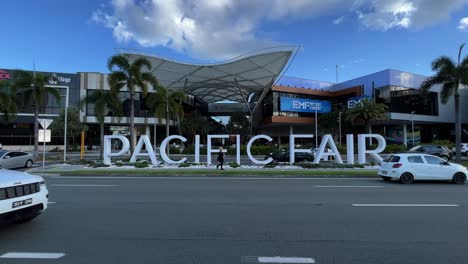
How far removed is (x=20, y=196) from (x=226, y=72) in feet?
174

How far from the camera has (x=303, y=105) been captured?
65125 millimetres

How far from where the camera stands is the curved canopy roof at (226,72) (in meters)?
49.5

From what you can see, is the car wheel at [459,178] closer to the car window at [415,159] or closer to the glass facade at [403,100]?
the car window at [415,159]

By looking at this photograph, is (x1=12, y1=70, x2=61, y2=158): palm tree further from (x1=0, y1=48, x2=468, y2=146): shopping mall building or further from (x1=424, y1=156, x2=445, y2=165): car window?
(x1=424, y1=156, x2=445, y2=165): car window

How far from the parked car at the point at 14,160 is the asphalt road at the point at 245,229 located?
14988mm

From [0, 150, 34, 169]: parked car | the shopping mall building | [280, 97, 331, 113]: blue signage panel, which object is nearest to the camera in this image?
[0, 150, 34, 169]: parked car

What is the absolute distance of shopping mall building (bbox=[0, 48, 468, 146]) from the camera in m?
55.7

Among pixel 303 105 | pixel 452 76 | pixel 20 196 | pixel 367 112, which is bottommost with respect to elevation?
pixel 20 196

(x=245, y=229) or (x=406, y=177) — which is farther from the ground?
(x=406, y=177)

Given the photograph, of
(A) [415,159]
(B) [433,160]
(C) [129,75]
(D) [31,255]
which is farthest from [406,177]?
(C) [129,75]

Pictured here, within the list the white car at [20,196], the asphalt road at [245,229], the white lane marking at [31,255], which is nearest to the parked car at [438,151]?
the asphalt road at [245,229]

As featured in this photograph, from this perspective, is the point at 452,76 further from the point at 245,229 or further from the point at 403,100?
the point at 403,100

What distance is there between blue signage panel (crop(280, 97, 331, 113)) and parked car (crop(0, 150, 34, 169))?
154 feet

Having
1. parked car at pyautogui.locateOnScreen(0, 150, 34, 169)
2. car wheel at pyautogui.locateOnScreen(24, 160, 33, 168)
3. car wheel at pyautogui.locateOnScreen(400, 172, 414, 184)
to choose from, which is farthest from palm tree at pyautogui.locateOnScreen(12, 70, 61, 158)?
car wheel at pyautogui.locateOnScreen(400, 172, 414, 184)
